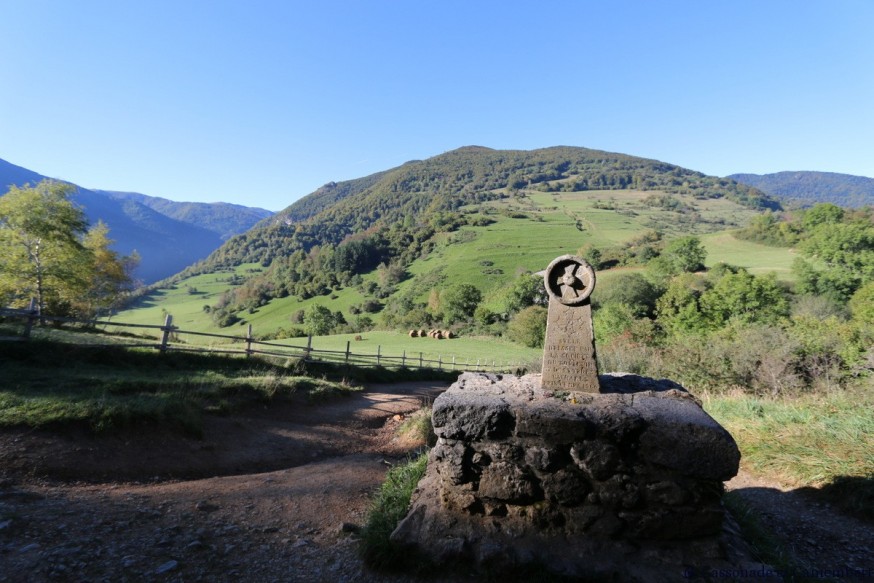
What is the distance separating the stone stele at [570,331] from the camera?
14.6 feet

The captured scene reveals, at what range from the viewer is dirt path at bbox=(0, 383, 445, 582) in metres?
3.63

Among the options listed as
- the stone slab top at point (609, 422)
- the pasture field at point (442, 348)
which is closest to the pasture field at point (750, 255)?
the pasture field at point (442, 348)

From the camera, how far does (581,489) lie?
363 cm

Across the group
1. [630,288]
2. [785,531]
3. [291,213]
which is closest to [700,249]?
[630,288]

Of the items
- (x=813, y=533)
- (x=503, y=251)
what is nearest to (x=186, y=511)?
(x=813, y=533)

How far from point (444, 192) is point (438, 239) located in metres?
75.3

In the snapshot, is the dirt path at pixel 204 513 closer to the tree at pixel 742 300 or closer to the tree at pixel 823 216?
the tree at pixel 742 300

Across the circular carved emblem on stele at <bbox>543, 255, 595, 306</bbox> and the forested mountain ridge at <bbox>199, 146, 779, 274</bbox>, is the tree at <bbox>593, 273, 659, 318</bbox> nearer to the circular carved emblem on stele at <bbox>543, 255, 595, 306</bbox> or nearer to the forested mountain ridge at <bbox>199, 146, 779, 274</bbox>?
the circular carved emblem on stele at <bbox>543, 255, 595, 306</bbox>

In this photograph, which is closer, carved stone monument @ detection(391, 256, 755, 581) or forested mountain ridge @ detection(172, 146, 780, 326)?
carved stone monument @ detection(391, 256, 755, 581)

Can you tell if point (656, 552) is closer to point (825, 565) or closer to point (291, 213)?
point (825, 565)

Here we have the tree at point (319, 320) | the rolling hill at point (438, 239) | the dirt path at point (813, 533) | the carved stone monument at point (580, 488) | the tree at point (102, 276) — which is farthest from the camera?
the rolling hill at point (438, 239)

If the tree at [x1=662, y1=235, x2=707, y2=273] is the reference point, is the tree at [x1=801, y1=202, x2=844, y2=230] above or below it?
above

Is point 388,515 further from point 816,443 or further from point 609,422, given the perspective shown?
point 816,443

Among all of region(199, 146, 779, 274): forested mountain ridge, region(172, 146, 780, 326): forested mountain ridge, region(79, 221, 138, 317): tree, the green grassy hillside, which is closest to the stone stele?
region(79, 221, 138, 317): tree
